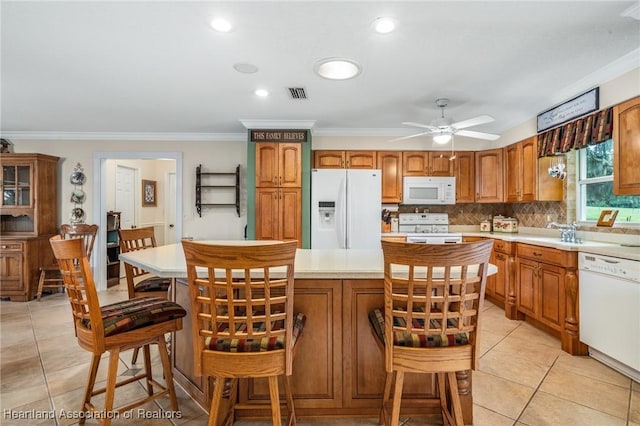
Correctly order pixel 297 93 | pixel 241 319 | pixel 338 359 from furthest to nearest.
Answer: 1. pixel 297 93
2. pixel 338 359
3. pixel 241 319

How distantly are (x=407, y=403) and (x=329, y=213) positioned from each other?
254cm

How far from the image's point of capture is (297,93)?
3.09 meters

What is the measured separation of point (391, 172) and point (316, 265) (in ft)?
10.2

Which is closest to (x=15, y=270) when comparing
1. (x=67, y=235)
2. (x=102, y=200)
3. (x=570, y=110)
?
(x=67, y=235)

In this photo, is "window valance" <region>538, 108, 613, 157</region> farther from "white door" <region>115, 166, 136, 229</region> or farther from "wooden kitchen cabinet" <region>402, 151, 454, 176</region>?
"white door" <region>115, 166, 136, 229</region>

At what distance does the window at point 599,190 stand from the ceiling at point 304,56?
2.29 feet

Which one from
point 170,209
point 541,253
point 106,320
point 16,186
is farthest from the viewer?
point 170,209

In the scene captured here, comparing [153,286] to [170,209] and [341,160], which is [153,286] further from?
[170,209]

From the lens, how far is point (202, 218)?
473 cm

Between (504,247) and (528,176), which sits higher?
(528,176)

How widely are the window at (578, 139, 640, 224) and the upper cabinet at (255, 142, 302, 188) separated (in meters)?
3.25

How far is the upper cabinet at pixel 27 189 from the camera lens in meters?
4.33

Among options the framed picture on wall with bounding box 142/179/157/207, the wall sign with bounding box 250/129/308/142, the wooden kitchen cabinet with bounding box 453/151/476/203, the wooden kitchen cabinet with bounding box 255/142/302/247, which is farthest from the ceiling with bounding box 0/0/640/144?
the framed picture on wall with bounding box 142/179/157/207

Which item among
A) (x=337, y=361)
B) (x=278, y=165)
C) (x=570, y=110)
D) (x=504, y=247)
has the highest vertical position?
(x=570, y=110)
